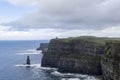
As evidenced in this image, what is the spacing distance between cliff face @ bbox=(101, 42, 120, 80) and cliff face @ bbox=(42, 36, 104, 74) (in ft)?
78.8

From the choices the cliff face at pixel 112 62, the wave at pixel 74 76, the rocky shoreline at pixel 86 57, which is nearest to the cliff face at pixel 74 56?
the rocky shoreline at pixel 86 57

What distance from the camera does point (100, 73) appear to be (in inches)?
6053

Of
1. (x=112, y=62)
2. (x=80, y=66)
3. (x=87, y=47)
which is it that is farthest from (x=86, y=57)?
(x=112, y=62)

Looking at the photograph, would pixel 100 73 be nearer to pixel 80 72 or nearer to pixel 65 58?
pixel 80 72

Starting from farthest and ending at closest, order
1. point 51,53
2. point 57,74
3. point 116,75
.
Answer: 1. point 51,53
2. point 57,74
3. point 116,75

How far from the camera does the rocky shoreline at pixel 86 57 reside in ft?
404

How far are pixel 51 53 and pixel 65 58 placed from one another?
72.6 ft

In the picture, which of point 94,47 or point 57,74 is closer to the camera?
point 57,74

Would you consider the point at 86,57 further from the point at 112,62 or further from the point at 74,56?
the point at 112,62

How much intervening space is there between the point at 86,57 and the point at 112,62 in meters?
45.2

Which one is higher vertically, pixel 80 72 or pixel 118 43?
pixel 118 43

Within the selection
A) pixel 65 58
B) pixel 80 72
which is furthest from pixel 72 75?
pixel 65 58

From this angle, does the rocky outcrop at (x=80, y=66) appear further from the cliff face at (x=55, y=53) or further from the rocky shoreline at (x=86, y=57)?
the cliff face at (x=55, y=53)

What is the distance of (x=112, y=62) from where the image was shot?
122062 millimetres
